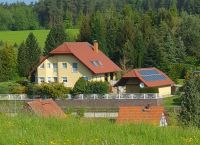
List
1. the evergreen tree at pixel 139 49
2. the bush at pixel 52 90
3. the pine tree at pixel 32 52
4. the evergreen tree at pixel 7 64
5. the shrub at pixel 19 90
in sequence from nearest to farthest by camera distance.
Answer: the bush at pixel 52 90 → the shrub at pixel 19 90 → the evergreen tree at pixel 7 64 → the evergreen tree at pixel 139 49 → the pine tree at pixel 32 52

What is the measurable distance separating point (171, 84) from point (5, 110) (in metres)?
38.5

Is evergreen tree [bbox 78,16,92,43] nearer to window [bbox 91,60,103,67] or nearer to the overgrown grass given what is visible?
window [bbox 91,60,103,67]

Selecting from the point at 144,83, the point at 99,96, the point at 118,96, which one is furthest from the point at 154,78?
the point at 99,96

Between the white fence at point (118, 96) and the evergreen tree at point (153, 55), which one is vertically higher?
the evergreen tree at point (153, 55)

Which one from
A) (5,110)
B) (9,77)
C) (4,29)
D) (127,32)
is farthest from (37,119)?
(4,29)

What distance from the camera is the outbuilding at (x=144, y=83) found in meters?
44.3

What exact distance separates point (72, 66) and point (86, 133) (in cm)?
4316

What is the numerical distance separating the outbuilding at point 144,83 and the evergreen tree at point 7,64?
1453cm

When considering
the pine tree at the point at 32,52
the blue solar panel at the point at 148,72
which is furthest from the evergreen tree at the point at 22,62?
the blue solar panel at the point at 148,72

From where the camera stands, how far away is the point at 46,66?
50844mm

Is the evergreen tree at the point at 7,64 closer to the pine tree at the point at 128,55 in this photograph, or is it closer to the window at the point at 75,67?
the window at the point at 75,67

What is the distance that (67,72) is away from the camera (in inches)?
1971

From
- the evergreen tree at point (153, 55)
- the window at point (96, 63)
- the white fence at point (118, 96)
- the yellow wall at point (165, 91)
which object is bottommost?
the white fence at point (118, 96)

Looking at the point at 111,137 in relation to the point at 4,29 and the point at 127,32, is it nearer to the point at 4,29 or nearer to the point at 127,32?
the point at 127,32
